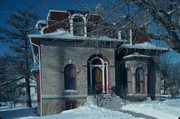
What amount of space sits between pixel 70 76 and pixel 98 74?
2314mm

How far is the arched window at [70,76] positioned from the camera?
1359cm

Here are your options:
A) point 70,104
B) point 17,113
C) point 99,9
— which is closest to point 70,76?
point 70,104

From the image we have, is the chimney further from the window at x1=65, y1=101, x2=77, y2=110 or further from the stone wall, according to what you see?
the window at x1=65, y1=101, x2=77, y2=110

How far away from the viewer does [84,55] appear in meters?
13.7

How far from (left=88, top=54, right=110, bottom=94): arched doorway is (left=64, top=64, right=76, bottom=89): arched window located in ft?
4.29

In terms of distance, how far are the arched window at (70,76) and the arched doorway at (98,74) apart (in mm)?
1308

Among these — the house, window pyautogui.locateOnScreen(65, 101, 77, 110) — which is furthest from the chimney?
window pyautogui.locateOnScreen(65, 101, 77, 110)

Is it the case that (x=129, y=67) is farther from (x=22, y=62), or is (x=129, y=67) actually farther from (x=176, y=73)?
(x=22, y=62)

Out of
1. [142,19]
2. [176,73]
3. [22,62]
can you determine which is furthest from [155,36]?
[22,62]

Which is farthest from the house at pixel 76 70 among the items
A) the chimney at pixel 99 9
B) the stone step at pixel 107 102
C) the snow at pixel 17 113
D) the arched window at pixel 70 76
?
the chimney at pixel 99 9

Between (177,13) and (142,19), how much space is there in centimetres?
82

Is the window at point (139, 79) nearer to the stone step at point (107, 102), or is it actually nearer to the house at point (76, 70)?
the house at point (76, 70)

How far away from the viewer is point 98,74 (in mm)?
14359

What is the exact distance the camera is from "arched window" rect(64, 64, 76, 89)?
44.6 feet
